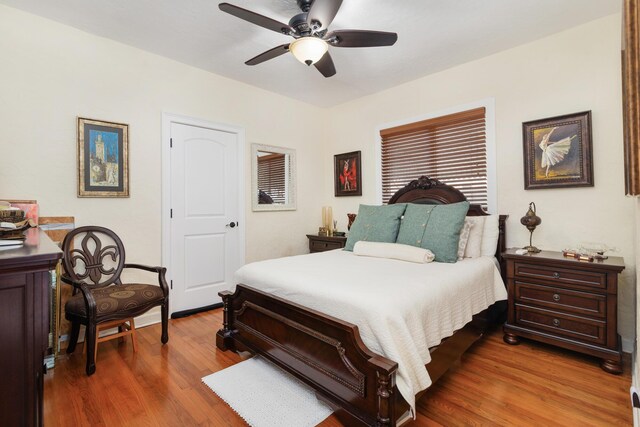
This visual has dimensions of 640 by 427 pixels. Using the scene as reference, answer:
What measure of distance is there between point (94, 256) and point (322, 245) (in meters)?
2.52

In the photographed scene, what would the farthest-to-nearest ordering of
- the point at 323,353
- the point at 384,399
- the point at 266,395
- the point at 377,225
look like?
the point at 377,225 → the point at 266,395 → the point at 323,353 → the point at 384,399

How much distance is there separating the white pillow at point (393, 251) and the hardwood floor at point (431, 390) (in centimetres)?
82

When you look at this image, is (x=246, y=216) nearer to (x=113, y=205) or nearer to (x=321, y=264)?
(x=113, y=205)

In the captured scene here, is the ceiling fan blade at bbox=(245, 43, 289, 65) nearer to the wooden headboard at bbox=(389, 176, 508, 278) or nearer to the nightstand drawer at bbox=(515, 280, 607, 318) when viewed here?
the wooden headboard at bbox=(389, 176, 508, 278)

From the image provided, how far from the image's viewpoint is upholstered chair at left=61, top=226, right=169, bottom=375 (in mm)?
2133

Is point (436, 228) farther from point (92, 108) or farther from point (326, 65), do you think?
point (92, 108)

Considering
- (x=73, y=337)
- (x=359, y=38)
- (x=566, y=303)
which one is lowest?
(x=73, y=337)

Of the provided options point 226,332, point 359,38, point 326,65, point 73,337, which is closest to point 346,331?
point 226,332

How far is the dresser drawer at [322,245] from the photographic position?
4004 mm

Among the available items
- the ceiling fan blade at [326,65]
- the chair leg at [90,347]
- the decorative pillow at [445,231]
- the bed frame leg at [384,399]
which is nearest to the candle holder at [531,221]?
the decorative pillow at [445,231]

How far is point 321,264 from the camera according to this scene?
2406 mm

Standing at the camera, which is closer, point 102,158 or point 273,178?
point 102,158

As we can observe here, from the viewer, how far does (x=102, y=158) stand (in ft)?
9.16

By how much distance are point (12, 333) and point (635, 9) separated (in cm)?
225
